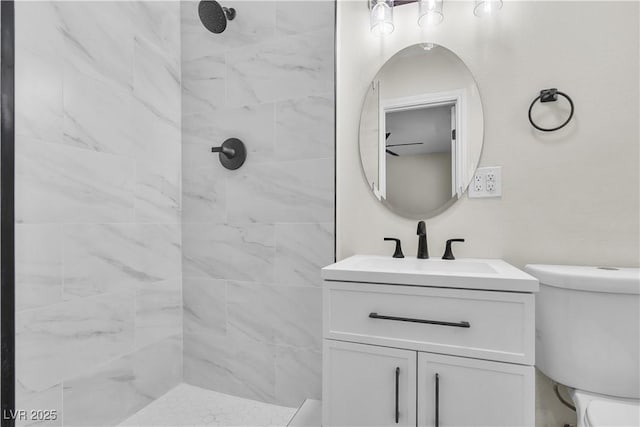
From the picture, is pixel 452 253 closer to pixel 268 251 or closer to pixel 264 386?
pixel 268 251

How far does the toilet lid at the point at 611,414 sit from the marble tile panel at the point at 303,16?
5.49ft

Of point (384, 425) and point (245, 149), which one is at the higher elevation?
point (245, 149)

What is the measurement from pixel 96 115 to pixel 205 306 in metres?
1.02

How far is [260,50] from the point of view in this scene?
5.27ft

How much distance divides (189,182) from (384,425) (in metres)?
1.43

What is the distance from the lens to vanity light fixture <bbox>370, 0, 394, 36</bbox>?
4.53ft

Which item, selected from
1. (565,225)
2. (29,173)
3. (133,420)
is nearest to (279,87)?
(29,173)

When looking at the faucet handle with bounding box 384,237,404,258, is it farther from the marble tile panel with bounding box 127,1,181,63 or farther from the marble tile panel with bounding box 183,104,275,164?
the marble tile panel with bounding box 127,1,181,63

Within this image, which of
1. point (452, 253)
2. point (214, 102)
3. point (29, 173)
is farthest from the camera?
point (214, 102)

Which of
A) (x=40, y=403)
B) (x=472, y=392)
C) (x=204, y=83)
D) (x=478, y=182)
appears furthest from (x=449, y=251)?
(x=40, y=403)

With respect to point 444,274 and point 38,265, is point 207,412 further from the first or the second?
point 444,274

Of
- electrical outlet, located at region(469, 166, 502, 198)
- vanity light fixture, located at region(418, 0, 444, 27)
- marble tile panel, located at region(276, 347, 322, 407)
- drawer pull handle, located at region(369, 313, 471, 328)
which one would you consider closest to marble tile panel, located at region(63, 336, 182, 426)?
marble tile panel, located at region(276, 347, 322, 407)

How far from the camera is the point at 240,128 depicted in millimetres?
1641

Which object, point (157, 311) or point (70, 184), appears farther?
point (157, 311)
